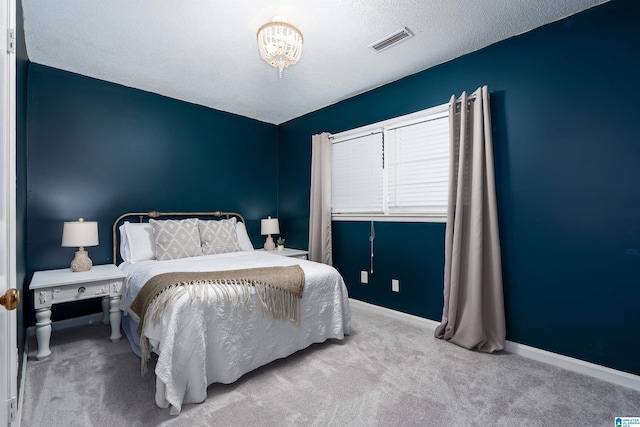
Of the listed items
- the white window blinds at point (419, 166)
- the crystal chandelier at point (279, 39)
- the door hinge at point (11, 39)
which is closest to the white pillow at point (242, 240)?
the white window blinds at point (419, 166)

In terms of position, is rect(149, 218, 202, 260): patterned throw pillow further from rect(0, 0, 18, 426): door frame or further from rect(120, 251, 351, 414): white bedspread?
rect(0, 0, 18, 426): door frame

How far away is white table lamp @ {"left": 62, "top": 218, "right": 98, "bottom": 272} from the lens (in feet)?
8.44

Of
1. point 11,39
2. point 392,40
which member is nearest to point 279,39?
point 392,40

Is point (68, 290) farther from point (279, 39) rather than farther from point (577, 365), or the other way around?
point (577, 365)

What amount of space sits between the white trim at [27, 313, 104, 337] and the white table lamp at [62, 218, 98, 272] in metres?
0.63

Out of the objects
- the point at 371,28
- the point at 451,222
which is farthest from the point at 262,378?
the point at 371,28

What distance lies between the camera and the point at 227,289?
76.9 inches

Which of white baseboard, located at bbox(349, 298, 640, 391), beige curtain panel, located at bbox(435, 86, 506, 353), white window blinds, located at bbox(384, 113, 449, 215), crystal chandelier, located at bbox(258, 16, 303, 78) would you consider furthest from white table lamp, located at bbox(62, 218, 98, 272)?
white baseboard, located at bbox(349, 298, 640, 391)

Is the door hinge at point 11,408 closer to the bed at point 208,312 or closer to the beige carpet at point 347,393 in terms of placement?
the beige carpet at point 347,393

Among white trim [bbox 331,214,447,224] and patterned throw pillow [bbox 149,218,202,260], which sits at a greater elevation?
white trim [bbox 331,214,447,224]

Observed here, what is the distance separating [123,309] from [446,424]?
2724mm

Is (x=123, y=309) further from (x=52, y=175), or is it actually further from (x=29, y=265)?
(x=52, y=175)

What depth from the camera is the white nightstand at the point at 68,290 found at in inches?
88.2

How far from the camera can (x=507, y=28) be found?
2.31m
